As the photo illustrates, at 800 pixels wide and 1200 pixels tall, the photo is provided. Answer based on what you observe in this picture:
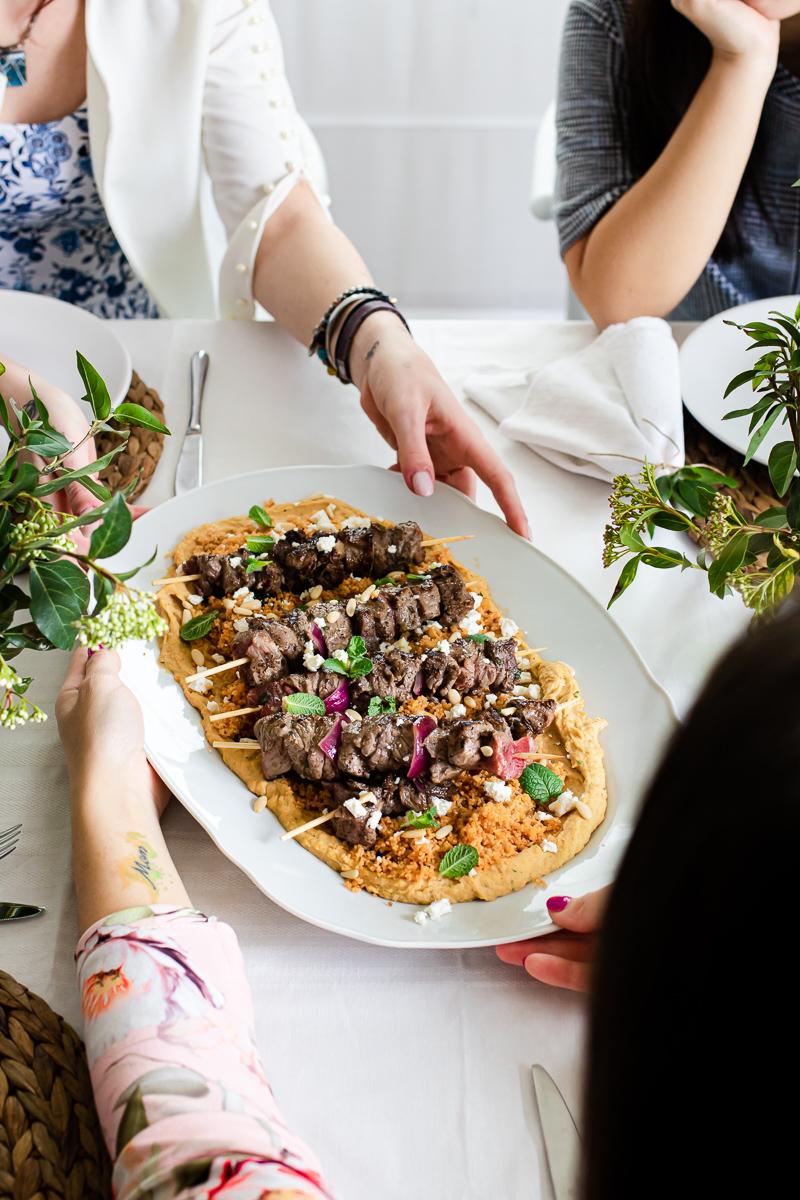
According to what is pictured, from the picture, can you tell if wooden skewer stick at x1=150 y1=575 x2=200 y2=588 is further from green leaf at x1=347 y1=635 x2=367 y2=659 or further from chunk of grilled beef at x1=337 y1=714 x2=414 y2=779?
chunk of grilled beef at x1=337 y1=714 x2=414 y2=779

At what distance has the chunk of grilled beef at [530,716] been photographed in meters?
→ 1.11

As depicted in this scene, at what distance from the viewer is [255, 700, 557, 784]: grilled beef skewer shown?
1.05 metres

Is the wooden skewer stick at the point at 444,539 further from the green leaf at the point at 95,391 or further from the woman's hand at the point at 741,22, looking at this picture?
the woman's hand at the point at 741,22

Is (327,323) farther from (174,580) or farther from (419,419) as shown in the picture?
(174,580)

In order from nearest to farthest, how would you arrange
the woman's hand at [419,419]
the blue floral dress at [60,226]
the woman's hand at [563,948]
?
the woman's hand at [563,948] < the woman's hand at [419,419] < the blue floral dress at [60,226]

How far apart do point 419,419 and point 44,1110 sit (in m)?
0.96

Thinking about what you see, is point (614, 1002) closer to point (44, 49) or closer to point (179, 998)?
point (179, 998)

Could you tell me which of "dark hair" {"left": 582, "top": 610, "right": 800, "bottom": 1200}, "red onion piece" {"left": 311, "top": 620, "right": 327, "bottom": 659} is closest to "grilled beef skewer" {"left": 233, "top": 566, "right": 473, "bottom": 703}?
"red onion piece" {"left": 311, "top": 620, "right": 327, "bottom": 659}

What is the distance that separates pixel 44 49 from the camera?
179 cm

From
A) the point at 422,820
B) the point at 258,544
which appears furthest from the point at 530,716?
the point at 258,544

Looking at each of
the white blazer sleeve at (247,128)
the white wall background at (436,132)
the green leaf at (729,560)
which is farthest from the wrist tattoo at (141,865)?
the white wall background at (436,132)

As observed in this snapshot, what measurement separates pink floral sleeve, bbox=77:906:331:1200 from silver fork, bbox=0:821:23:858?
19cm

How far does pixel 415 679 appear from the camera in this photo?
3.79 ft

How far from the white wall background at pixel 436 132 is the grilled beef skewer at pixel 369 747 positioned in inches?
130
